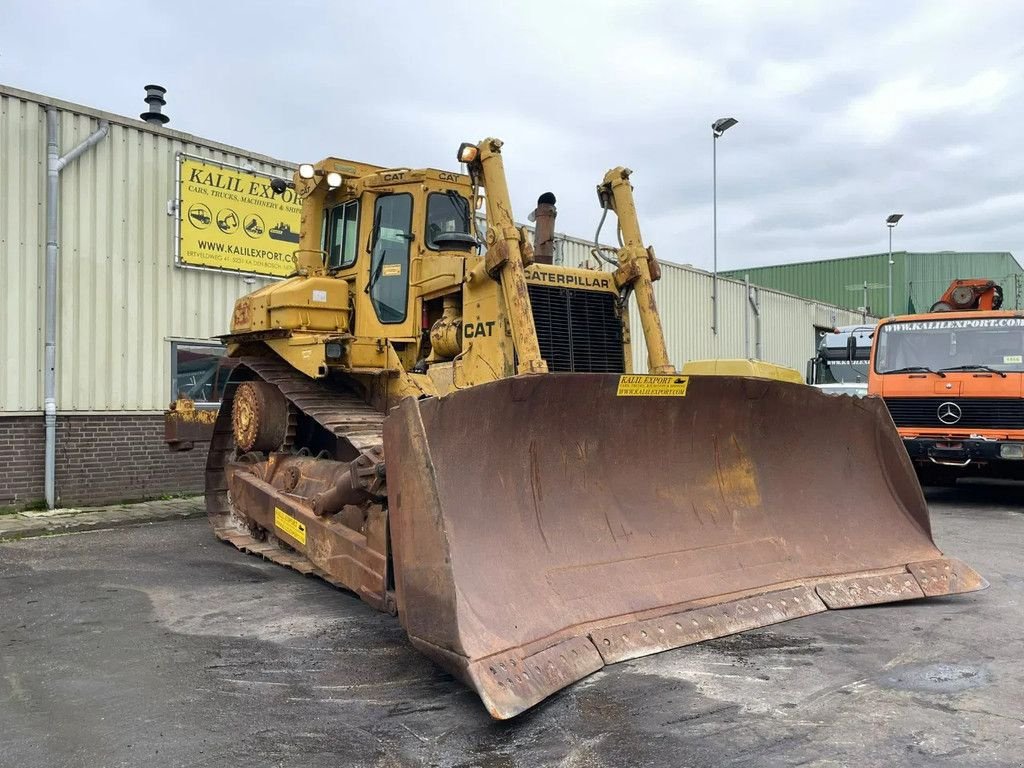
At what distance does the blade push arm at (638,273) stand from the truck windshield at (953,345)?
222 inches

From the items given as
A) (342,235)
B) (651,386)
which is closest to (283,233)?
(342,235)

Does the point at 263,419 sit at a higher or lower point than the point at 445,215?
lower

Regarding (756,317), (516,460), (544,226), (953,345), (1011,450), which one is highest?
(756,317)

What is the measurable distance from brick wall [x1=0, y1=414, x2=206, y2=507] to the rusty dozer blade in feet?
23.1

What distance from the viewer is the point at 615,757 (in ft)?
9.94

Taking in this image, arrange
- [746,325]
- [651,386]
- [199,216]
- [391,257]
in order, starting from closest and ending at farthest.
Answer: [651,386], [391,257], [199,216], [746,325]

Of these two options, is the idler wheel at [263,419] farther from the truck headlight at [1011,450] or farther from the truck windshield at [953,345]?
the truck headlight at [1011,450]

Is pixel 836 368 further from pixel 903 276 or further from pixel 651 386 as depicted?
pixel 903 276

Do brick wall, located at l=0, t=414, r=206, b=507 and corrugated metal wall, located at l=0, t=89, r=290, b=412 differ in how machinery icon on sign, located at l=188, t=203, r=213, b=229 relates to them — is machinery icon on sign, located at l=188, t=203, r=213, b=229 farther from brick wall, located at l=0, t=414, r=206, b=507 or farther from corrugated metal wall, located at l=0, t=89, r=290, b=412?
brick wall, located at l=0, t=414, r=206, b=507

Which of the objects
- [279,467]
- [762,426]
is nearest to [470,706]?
[762,426]

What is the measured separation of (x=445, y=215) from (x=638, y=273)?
1.69 m

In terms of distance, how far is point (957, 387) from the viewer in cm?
977

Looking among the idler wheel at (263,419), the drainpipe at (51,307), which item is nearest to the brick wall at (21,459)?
the drainpipe at (51,307)

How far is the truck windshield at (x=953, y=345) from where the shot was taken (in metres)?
9.77
